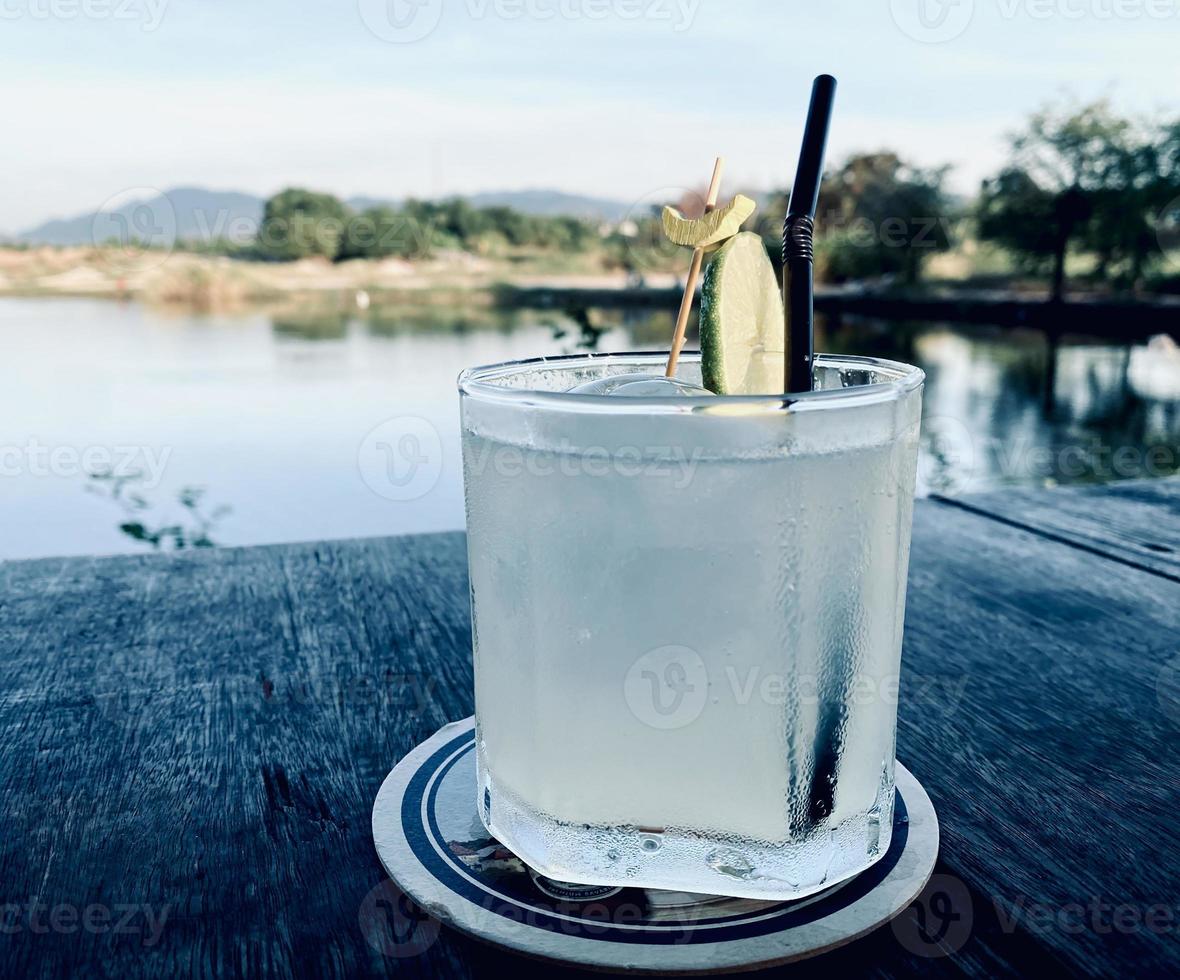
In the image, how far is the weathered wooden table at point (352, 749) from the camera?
0.51 m

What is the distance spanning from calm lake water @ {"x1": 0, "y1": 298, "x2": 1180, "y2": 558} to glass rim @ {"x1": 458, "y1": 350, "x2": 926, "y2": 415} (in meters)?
1.38

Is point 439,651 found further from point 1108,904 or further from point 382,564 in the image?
point 1108,904

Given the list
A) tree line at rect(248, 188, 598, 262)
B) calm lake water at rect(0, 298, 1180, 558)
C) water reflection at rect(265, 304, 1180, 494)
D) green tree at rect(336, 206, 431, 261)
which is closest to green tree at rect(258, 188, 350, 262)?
tree line at rect(248, 188, 598, 262)

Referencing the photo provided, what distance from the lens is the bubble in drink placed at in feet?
1.95

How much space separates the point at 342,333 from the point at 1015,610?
12.2 m

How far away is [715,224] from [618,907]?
40 cm

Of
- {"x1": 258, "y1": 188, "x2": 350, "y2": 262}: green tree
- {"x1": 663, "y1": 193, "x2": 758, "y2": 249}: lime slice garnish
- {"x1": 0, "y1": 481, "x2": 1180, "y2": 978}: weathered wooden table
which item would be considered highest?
{"x1": 258, "y1": 188, "x2": 350, "y2": 262}: green tree

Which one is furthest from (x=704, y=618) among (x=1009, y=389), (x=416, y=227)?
(x=1009, y=389)

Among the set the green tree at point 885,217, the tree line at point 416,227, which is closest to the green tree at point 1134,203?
the green tree at point 885,217

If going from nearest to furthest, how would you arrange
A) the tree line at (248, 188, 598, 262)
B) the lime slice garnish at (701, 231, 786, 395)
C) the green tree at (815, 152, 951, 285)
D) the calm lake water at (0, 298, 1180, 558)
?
1. the lime slice garnish at (701, 231, 786, 395)
2. the calm lake water at (0, 298, 1180, 558)
3. the tree line at (248, 188, 598, 262)
4. the green tree at (815, 152, 951, 285)

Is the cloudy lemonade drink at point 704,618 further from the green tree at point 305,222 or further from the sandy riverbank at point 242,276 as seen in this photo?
the green tree at point 305,222

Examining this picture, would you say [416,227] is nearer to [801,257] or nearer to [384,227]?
[384,227]

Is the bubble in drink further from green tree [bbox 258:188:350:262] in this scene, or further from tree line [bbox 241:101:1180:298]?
tree line [bbox 241:101:1180:298]

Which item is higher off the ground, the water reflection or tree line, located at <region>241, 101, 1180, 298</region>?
tree line, located at <region>241, 101, 1180, 298</region>
